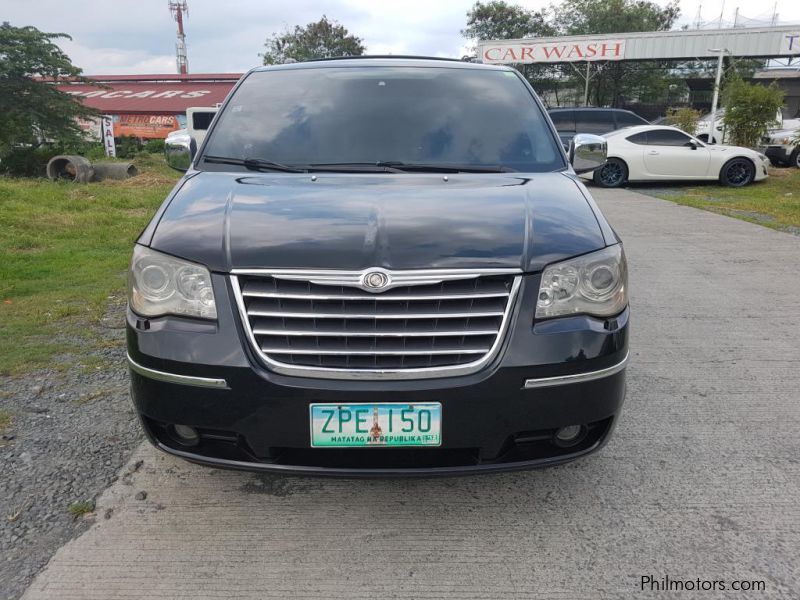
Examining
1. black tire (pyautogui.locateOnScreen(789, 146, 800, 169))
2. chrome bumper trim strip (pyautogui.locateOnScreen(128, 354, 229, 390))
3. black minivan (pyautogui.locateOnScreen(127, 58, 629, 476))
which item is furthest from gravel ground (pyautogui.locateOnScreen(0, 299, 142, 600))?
black tire (pyautogui.locateOnScreen(789, 146, 800, 169))

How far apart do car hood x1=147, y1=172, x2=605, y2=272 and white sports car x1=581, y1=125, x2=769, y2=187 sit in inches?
493

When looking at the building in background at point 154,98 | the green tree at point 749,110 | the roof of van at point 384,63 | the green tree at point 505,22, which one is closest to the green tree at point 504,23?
the green tree at point 505,22

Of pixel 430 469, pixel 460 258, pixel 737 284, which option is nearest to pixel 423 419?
pixel 430 469

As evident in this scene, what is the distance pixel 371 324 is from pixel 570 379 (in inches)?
26.6

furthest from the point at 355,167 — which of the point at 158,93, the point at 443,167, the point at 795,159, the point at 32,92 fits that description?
the point at 158,93

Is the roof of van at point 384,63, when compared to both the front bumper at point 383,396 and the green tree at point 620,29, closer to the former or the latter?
the front bumper at point 383,396

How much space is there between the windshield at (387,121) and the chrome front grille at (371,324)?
3.75 feet

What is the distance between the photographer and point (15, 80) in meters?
15.5

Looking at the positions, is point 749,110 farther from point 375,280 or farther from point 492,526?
point 375,280

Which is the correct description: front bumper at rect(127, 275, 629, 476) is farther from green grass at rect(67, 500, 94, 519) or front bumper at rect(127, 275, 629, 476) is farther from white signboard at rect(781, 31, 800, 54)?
white signboard at rect(781, 31, 800, 54)

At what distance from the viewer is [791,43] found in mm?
26047

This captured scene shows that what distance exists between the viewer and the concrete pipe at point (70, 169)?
14.4 m

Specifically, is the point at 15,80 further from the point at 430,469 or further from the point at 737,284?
the point at 430,469

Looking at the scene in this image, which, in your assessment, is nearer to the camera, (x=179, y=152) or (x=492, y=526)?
(x=492, y=526)
